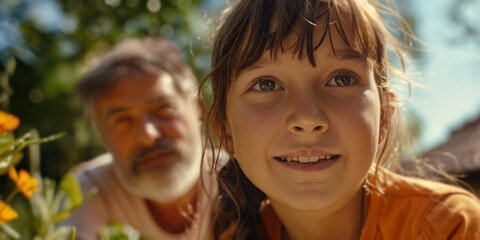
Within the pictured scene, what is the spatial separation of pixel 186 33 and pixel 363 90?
6.58 feet

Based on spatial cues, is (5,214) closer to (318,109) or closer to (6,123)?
(6,123)

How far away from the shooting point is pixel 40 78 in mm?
2791

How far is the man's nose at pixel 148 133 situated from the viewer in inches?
73.0

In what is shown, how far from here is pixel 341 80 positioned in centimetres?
106

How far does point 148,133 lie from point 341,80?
997 millimetres

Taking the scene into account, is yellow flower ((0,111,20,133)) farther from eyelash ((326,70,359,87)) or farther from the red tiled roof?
the red tiled roof

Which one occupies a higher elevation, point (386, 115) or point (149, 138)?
point (386, 115)

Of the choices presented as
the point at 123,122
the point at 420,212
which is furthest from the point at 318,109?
the point at 123,122

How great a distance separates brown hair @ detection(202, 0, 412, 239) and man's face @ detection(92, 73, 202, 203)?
58 cm

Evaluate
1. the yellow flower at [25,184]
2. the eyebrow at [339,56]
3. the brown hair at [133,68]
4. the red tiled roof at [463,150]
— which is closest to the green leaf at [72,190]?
the yellow flower at [25,184]

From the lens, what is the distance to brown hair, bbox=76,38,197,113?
6.62ft

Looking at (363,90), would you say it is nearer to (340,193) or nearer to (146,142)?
(340,193)

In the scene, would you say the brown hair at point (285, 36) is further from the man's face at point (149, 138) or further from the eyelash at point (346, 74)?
the man's face at point (149, 138)

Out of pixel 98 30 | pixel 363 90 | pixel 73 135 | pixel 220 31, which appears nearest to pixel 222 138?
pixel 220 31
